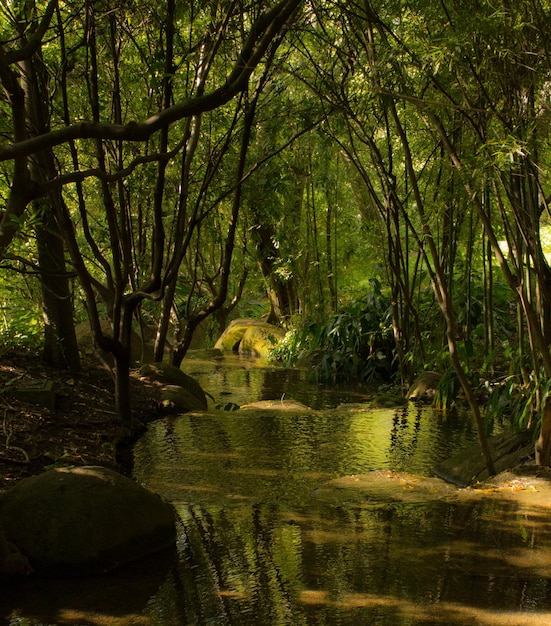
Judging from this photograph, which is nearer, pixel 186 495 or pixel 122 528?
pixel 122 528

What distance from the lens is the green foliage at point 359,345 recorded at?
1126 cm

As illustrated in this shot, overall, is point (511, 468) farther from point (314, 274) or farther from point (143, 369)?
point (314, 274)

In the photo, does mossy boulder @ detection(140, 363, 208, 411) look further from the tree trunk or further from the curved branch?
the curved branch

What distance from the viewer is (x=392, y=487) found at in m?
5.00

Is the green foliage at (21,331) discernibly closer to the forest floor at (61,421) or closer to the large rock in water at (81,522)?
the forest floor at (61,421)

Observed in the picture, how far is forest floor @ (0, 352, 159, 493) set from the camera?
16.4ft

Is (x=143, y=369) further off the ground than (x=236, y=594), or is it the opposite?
(x=143, y=369)

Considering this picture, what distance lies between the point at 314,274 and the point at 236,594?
12153 mm

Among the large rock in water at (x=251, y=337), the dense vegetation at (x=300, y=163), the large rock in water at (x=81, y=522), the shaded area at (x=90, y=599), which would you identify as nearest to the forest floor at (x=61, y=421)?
the dense vegetation at (x=300, y=163)

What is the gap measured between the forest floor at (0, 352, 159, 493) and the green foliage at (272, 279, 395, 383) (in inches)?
158

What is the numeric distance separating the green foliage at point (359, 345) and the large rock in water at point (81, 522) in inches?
284

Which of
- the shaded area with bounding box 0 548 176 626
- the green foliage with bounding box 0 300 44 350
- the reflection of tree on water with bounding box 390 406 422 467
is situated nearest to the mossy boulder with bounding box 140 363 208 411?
the green foliage with bounding box 0 300 44 350

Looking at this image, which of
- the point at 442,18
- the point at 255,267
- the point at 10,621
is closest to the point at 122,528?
the point at 10,621

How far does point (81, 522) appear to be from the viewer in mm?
3730
